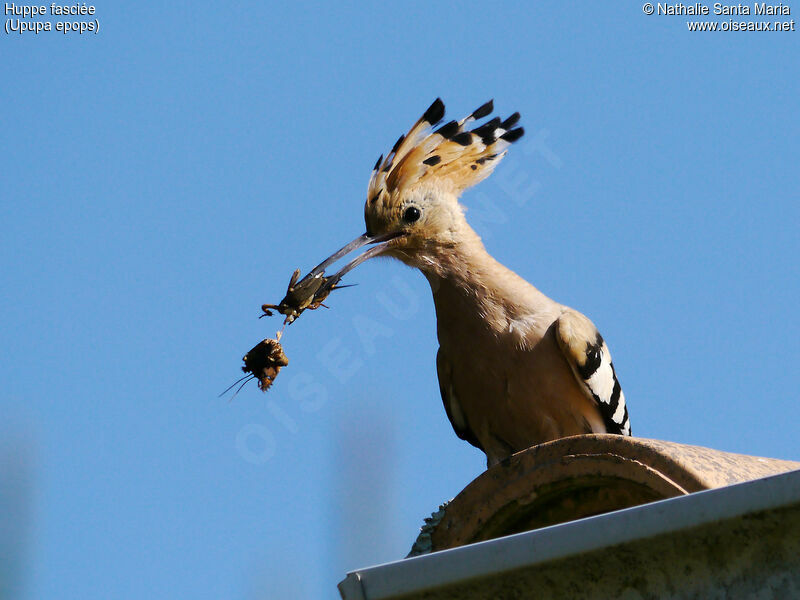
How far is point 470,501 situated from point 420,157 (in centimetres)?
155

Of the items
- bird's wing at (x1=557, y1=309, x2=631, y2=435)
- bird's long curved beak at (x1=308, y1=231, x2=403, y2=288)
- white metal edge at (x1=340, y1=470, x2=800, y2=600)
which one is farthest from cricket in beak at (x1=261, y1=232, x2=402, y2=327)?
white metal edge at (x1=340, y1=470, x2=800, y2=600)

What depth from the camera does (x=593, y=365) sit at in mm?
3102

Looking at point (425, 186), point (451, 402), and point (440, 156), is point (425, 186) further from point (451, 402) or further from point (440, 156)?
point (451, 402)

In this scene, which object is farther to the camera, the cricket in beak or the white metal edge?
the cricket in beak

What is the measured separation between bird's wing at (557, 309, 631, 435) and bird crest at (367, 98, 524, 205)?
727 millimetres

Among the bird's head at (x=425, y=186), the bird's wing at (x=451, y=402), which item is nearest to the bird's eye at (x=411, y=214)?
the bird's head at (x=425, y=186)

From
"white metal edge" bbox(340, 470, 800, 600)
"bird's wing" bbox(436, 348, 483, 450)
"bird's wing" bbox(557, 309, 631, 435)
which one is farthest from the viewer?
"bird's wing" bbox(436, 348, 483, 450)

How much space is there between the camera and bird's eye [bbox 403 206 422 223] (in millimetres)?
3541

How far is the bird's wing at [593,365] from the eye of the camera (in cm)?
306

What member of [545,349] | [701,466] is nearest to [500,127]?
[545,349]

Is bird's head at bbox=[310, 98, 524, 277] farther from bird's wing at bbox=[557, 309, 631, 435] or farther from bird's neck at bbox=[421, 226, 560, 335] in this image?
bird's wing at bbox=[557, 309, 631, 435]

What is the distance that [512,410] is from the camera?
315 cm

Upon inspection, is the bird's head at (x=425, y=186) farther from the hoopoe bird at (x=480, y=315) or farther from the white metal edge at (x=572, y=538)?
the white metal edge at (x=572, y=538)

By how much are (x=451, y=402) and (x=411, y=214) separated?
0.65m
